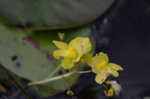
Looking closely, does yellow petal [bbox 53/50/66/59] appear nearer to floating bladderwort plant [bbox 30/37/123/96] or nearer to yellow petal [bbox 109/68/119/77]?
floating bladderwort plant [bbox 30/37/123/96]

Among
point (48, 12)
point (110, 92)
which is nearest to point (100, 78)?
point (110, 92)

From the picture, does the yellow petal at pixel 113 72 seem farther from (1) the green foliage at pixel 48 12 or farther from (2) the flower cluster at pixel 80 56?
(1) the green foliage at pixel 48 12

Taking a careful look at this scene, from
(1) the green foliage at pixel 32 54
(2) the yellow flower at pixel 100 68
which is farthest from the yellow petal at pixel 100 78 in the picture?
(1) the green foliage at pixel 32 54

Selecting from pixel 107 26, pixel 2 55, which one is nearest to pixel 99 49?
pixel 107 26

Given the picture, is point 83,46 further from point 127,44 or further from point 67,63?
point 127,44

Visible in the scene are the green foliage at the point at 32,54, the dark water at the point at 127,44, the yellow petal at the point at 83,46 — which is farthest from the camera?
the dark water at the point at 127,44

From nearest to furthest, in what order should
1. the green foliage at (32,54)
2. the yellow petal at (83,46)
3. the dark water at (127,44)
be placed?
the yellow petal at (83,46)
the green foliage at (32,54)
the dark water at (127,44)

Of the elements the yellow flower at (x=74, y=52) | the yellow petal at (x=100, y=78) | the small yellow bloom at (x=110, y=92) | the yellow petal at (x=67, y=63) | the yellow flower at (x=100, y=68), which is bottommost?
the small yellow bloom at (x=110, y=92)

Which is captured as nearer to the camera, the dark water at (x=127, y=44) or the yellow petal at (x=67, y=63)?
the yellow petal at (x=67, y=63)

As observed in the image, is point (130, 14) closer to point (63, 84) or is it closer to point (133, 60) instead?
point (133, 60)
